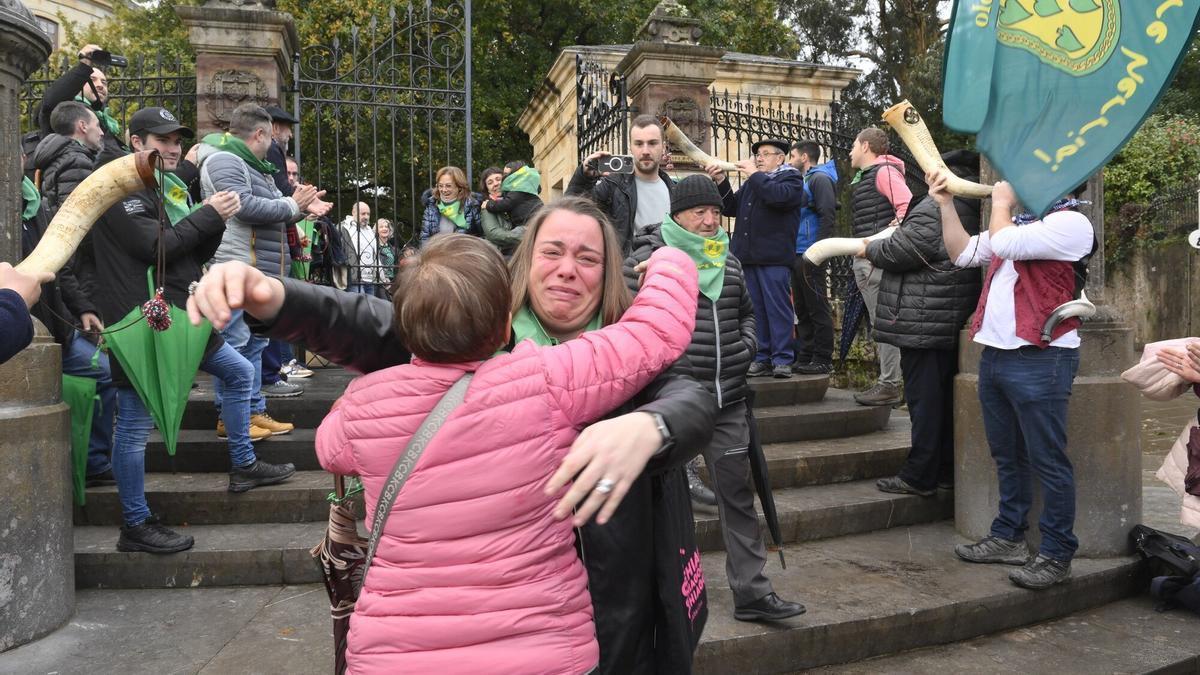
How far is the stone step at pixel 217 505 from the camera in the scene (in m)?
4.78

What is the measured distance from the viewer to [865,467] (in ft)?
19.3

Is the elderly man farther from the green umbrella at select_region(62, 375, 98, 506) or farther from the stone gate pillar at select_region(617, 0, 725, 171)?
the green umbrella at select_region(62, 375, 98, 506)

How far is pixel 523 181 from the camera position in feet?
23.8

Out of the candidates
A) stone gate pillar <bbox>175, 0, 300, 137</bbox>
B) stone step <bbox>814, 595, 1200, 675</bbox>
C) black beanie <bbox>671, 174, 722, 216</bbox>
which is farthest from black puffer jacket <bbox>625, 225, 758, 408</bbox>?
stone gate pillar <bbox>175, 0, 300, 137</bbox>

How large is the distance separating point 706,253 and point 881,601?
5.94ft

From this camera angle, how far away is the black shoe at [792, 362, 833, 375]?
744 cm

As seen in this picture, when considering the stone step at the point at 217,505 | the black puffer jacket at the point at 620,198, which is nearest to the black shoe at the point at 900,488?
the black puffer jacket at the point at 620,198

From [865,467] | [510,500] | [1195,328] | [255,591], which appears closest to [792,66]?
[1195,328]

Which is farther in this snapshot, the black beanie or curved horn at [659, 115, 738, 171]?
curved horn at [659, 115, 738, 171]

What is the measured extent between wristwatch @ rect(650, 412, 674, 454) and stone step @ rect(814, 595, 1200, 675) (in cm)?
269

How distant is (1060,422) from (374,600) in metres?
3.79

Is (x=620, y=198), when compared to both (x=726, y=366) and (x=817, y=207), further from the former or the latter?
(x=817, y=207)

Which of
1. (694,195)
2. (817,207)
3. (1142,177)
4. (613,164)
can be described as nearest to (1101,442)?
(694,195)

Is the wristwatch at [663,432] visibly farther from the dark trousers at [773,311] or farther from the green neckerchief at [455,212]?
the green neckerchief at [455,212]
